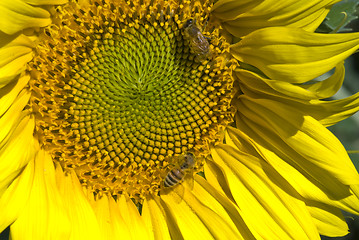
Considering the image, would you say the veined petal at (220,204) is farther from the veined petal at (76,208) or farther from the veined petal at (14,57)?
the veined petal at (14,57)

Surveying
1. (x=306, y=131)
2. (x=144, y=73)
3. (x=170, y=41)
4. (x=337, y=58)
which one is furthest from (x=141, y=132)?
(x=337, y=58)

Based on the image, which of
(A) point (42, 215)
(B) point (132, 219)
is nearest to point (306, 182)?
(B) point (132, 219)

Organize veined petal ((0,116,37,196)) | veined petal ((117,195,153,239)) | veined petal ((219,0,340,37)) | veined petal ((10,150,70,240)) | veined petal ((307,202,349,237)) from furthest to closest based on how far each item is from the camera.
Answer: veined petal ((117,195,153,239)) → veined petal ((307,202,349,237)) → veined petal ((10,150,70,240)) → veined petal ((0,116,37,196)) → veined petal ((219,0,340,37))

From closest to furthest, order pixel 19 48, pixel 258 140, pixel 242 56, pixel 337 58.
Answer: pixel 337 58 → pixel 19 48 → pixel 242 56 → pixel 258 140

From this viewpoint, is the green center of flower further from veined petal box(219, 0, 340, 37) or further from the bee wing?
veined petal box(219, 0, 340, 37)

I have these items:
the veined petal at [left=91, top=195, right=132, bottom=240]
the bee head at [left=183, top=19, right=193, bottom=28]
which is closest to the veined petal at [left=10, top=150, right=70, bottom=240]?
the veined petal at [left=91, top=195, right=132, bottom=240]

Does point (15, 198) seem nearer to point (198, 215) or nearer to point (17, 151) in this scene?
point (17, 151)

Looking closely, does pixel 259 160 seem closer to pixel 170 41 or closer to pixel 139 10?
pixel 170 41
